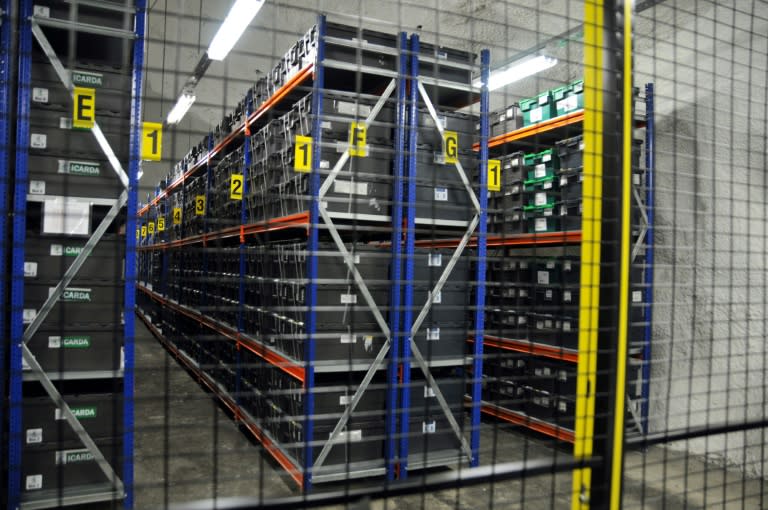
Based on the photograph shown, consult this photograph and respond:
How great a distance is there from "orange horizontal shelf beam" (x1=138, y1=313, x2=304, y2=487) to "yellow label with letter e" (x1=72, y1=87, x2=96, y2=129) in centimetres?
152

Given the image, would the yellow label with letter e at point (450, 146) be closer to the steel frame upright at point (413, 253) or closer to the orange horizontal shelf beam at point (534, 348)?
the steel frame upright at point (413, 253)

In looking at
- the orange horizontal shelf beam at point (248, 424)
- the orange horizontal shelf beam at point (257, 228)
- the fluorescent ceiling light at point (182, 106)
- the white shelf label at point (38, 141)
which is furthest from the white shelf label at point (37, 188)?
the fluorescent ceiling light at point (182, 106)

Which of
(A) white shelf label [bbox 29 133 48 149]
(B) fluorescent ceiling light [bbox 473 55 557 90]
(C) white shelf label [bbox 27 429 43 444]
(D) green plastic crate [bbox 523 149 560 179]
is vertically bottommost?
(C) white shelf label [bbox 27 429 43 444]

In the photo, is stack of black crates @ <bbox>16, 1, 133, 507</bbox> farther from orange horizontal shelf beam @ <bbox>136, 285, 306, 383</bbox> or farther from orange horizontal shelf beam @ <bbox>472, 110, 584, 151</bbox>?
orange horizontal shelf beam @ <bbox>472, 110, 584, 151</bbox>

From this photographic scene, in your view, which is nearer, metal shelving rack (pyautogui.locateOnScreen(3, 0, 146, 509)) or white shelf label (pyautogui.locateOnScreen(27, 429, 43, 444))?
metal shelving rack (pyautogui.locateOnScreen(3, 0, 146, 509))

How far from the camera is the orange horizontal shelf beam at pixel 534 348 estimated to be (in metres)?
4.27

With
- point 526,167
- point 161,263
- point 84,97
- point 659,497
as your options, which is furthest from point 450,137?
point 161,263

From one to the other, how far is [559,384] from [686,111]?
2431 mm

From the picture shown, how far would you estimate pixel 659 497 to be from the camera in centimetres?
338

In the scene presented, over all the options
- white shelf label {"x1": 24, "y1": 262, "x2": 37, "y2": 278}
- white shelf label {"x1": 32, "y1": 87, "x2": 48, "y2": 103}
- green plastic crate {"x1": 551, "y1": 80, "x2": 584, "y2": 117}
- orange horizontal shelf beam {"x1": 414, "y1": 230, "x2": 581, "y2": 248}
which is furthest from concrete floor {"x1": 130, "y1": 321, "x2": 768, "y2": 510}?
green plastic crate {"x1": 551, "y1": 80, "x2": 584, "y2": 117}

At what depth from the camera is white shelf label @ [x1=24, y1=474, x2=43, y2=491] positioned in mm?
2836

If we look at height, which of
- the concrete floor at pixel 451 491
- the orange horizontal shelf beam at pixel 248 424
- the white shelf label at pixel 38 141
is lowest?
the concrete floor at pixel 451 491

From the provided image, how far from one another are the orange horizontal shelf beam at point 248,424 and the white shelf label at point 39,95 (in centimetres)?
175

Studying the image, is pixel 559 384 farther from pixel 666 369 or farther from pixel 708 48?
pixel 708 48
